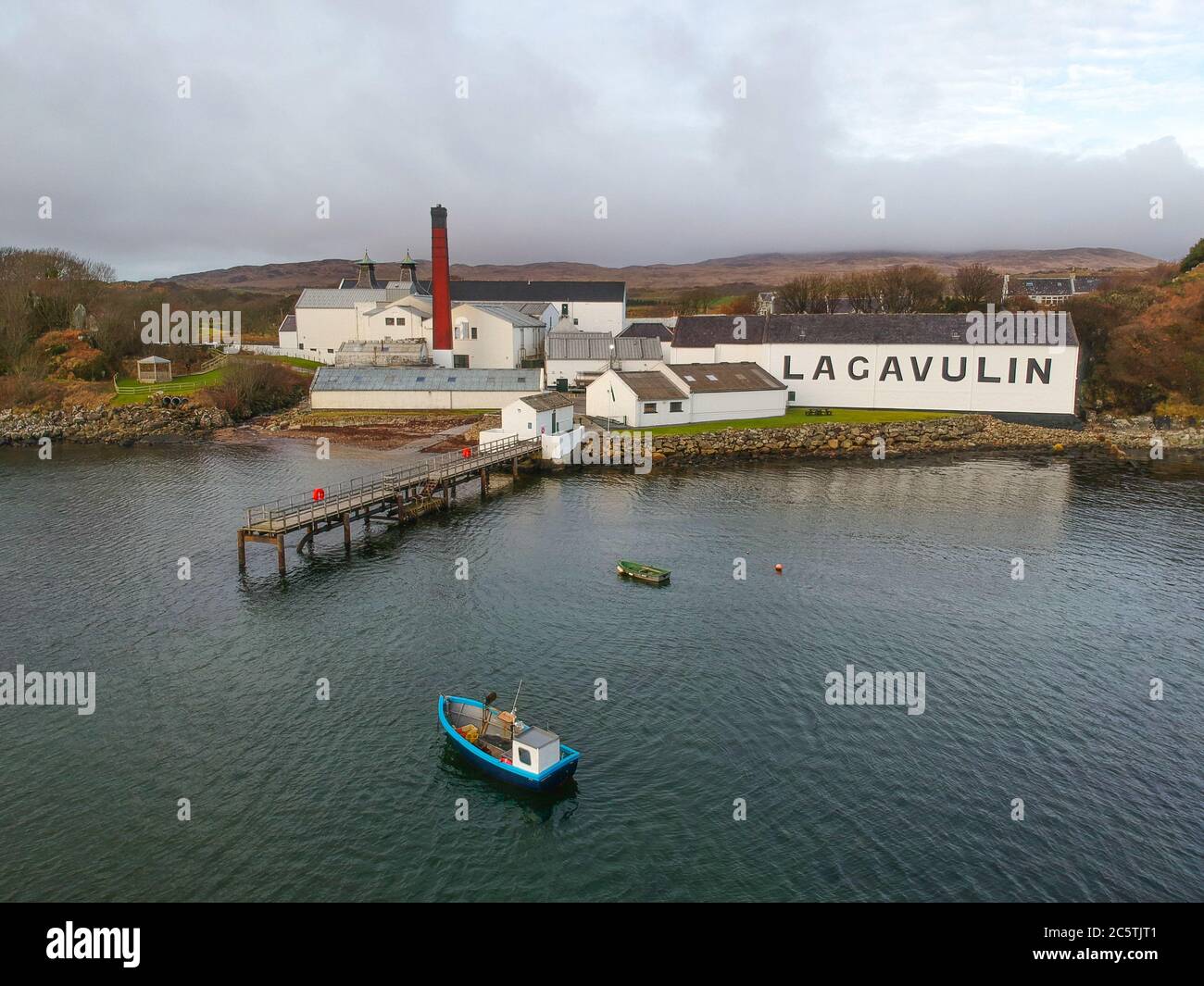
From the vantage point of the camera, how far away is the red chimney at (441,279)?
83.2 metres

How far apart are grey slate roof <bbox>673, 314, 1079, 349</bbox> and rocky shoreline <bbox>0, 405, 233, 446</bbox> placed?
45.7m

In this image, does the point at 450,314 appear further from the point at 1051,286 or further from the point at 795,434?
the point at 1051,286

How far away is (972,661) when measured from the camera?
28.0 m

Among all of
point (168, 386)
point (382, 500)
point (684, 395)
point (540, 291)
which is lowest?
point (382, 500)

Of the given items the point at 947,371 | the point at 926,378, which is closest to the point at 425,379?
the point at 926,378

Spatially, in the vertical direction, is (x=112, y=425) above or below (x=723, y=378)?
below

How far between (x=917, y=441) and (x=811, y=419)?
8.70 metres

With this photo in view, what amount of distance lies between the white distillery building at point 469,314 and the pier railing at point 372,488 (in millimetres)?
28964

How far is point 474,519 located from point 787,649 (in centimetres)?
2182

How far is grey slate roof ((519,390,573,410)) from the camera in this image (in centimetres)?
5950

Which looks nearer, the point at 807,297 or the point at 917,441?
the point at 917,441

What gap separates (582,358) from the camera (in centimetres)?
8069

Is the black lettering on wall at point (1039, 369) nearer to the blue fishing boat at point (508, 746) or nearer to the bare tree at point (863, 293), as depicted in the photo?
the bare tree at point (863, 293)
